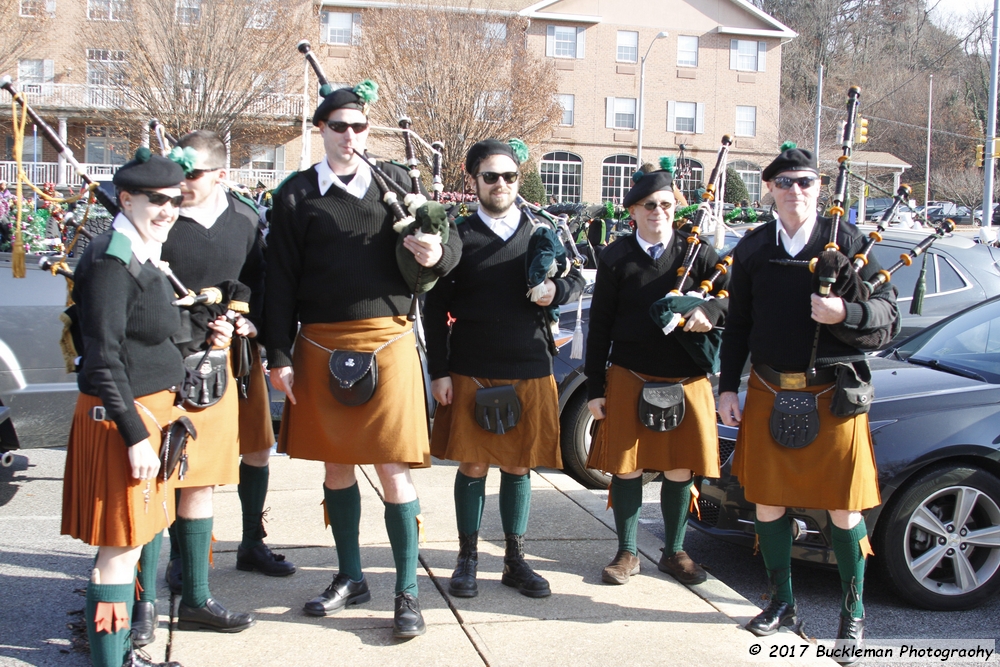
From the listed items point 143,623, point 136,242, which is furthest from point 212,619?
point 136,242

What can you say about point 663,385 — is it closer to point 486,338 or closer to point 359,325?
point 486,338

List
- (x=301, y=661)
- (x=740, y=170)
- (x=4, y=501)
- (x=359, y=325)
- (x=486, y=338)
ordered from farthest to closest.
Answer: (x=740, y=170) → (x=4, y=501) → (x=486, y=338) → (x=359, y=325) → (x=301, y=661)

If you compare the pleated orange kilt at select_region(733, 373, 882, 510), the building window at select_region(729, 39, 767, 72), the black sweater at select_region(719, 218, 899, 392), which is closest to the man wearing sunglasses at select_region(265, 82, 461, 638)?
the black sweater at select_region(719, 218, 899, 392)

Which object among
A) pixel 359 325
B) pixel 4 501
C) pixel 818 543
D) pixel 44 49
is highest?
pixel 44 49

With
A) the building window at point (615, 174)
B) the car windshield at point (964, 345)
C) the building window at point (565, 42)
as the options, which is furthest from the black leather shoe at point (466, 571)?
the building window at point (565, 42)

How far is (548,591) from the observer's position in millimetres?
4051

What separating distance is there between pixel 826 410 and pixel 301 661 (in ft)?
7.16

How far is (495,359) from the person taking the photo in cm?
404

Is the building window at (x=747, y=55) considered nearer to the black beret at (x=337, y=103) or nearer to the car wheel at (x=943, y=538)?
the car wheel at (x=943, y=538)

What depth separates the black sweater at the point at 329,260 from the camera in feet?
12.0

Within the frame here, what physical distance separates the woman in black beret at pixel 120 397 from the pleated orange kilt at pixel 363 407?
688mm

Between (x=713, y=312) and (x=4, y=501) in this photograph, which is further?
(x=4, y=501)

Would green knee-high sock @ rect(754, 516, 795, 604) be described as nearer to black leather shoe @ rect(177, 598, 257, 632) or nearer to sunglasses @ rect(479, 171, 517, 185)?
sunglasses @ rect(479, 171, 517, 185)

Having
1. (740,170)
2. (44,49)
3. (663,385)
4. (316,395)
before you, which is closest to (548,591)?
(663,385)
